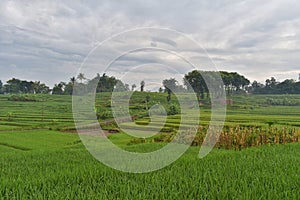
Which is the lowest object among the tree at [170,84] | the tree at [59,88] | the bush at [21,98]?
the tree at [170,84]

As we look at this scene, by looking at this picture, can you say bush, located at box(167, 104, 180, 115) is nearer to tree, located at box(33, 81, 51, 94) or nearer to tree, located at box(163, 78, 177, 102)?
tree, located at box(163, 78, 177, 102)

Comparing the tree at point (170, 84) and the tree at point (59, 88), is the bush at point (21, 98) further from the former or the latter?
the tree at point (170, 84)

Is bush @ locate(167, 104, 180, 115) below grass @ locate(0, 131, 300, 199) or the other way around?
the other way around

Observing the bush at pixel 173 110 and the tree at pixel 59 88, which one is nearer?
the bush at pixel 173 110

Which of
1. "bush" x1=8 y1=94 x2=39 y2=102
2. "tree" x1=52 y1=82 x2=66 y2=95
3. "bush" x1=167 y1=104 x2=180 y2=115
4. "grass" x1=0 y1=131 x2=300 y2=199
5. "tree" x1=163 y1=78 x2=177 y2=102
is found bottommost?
"grass" x1=0 y1=131 x2=300 y2=199

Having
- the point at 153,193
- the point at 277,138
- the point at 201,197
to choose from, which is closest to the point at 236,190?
the point at 201,197

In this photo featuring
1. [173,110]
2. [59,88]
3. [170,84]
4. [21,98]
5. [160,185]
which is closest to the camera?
[160,185]

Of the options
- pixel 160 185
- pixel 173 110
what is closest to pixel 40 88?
pixel 173 110

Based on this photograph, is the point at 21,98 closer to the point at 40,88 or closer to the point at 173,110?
the point at 40,88

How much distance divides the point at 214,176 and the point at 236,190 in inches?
24.0

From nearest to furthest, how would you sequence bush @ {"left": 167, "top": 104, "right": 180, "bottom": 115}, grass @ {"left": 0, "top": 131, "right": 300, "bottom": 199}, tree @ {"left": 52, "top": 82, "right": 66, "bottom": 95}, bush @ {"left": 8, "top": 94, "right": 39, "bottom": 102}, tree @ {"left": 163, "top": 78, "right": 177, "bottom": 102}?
grass @ {"left": 0, "top": 131, "right": 300, "bottom": 199}
tree @ {"left": 163, "top": 78, "right": 177, "bottom": 102}
bush @ {"left": 167, "top": 104, "right": 180, "bottom": 115}
bush @ {"left": 8, "top": 94, "right": 39, "bottom": 102}
tree @ {"left": 52, "top": 82, "right": 66, "bottom": 95}

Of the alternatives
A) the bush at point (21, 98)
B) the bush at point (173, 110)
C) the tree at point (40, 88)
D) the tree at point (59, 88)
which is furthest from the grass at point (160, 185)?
the tree at point (40, 88)

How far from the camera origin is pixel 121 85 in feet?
19.7

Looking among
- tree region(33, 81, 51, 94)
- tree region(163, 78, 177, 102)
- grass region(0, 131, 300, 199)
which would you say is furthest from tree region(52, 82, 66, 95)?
grass region(0, 131, 300, 199)
